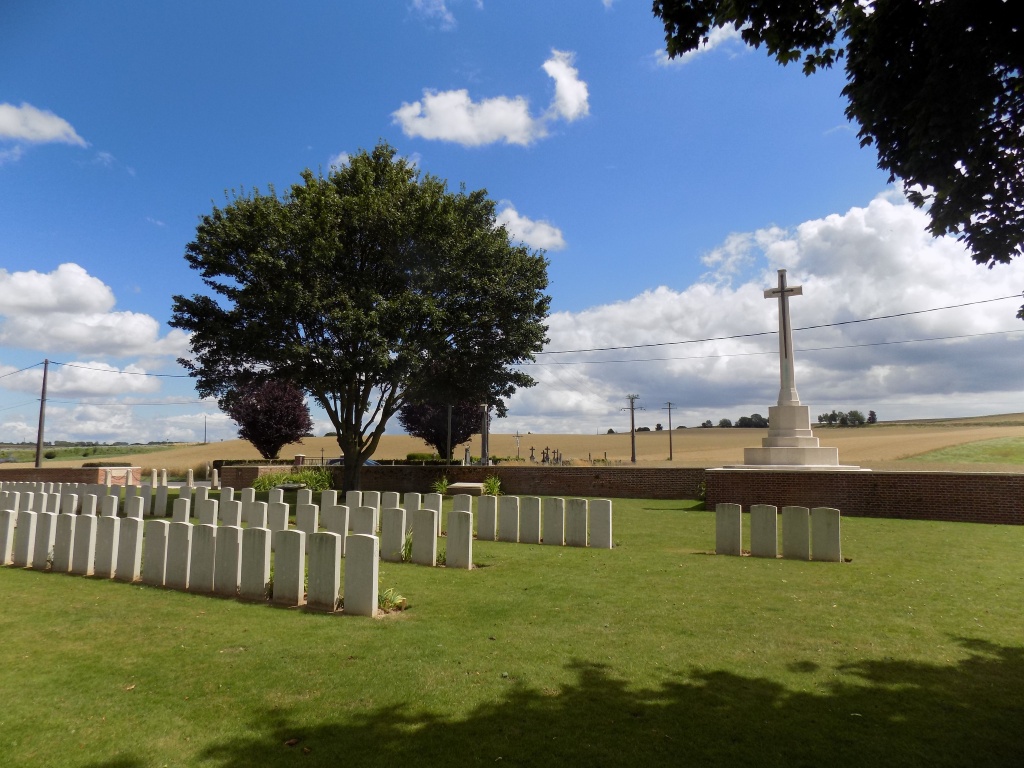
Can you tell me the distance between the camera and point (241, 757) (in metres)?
3.42

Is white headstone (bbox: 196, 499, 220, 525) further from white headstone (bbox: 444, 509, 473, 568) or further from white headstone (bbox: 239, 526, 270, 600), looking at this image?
white headstone (bbox: 444, 509, 473, 568)

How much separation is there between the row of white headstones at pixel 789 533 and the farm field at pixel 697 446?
30.4m

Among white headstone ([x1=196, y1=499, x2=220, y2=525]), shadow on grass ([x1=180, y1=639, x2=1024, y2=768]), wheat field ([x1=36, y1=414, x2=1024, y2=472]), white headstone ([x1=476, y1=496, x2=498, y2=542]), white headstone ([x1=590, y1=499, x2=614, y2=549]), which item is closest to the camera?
shadow on grass ([x1=180, y1=639, x2=1024, y2=768])

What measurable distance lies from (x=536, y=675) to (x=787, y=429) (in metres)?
15.8

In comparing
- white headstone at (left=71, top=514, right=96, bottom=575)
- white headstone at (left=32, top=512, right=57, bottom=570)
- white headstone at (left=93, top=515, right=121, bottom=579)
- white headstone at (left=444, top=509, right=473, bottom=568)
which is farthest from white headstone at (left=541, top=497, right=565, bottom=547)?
white headstone at (left=32, top=512, right=57, bottom=570)

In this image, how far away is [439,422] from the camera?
44.9m

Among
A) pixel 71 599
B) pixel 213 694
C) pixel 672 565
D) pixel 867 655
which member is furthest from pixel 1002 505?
pixel 71 599

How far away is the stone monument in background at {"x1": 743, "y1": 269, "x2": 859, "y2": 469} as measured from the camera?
17453 millimetres

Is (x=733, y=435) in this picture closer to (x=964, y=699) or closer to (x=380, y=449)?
(x=380, y=449)

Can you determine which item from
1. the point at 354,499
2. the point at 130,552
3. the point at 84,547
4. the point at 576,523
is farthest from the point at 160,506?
the point at 576,523

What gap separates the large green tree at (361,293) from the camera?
59.8ft

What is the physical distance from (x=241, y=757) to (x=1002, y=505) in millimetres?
16814

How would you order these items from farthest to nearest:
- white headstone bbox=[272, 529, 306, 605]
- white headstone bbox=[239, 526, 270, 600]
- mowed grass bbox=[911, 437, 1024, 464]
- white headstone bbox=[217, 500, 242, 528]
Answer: mowed grass bbox=[911, 437, 1024, 464] → white headstone bbox=[217, 500, 242, 528] → white headstone bbox=[239, 526, 270, 600] → white headstone bbox=[272, 529, 306, 605]

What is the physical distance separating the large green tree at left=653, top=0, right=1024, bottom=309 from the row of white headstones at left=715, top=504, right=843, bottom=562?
5.87m
